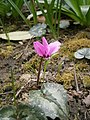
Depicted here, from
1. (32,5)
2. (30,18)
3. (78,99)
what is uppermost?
(32,5)

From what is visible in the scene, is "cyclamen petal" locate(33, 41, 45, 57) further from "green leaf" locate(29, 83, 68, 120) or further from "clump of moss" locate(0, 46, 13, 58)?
"clump of moss" locate(0, 46, 13, 58)

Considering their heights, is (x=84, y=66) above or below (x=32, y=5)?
below

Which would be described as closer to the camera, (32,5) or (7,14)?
(32,5)

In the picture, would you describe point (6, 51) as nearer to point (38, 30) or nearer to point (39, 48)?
point (38, 30)

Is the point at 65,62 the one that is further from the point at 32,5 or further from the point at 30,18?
the point at 30,18

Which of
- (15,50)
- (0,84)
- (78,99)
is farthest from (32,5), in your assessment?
(78,99)

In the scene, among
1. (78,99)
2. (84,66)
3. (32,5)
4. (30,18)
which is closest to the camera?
(78,99)

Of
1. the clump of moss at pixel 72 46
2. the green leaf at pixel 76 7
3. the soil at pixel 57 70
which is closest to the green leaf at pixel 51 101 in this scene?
the soil at pixel 57 70

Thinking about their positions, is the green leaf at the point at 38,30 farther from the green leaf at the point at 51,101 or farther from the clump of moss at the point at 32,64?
the green leaf at the point at 51,101
